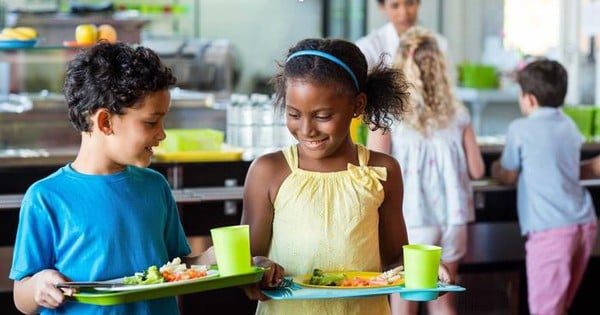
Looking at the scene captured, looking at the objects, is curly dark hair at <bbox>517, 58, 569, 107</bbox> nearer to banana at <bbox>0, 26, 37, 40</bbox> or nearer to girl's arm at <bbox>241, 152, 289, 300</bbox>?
banana at <bbox>0, 26, 37, 40</bbox>

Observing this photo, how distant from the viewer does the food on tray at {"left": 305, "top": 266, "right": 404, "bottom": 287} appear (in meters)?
2.19

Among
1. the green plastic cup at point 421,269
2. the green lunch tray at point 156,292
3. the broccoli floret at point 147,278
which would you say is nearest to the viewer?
the green lunch tray at point 156,292

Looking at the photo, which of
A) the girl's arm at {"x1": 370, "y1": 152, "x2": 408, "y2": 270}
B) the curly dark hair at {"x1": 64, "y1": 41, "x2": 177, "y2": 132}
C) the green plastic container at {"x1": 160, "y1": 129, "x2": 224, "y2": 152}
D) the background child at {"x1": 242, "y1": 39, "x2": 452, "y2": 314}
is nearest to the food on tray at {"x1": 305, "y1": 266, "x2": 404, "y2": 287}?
the background child at {"x1": 242, "y1": 39, "x2": 452, "y2": 314}

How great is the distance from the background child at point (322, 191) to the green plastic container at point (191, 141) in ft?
6.60

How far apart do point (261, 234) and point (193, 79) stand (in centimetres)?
465

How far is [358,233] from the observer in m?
2.38

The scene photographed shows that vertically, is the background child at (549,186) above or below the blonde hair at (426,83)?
below

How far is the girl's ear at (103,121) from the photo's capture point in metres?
2.11

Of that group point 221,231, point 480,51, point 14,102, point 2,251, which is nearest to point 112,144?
point 221,231

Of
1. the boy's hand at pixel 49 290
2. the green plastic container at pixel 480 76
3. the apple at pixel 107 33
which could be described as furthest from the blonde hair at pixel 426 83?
the green plastic container at pixel 480 76

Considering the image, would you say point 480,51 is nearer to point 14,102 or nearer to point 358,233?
point 14,102

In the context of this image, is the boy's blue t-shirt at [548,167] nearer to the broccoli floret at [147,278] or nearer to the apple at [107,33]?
the apple at [107,33]

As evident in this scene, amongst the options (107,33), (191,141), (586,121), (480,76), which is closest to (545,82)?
(586,121)

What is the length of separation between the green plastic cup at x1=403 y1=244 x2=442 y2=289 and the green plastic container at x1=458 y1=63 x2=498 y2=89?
5950 millimetres
